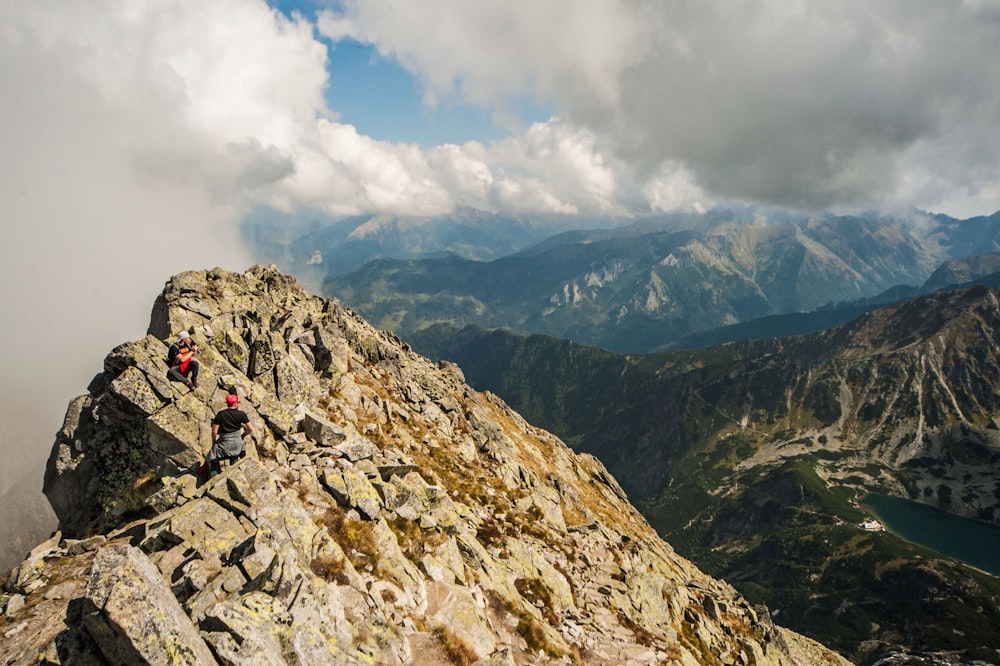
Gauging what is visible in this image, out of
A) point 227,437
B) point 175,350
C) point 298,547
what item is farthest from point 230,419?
point 175,350

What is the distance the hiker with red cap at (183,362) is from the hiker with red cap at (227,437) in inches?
240

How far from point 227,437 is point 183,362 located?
26.0ft

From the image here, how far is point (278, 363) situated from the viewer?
38625mm

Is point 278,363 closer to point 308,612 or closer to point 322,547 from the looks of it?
point 322,547

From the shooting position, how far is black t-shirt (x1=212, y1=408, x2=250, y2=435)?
23422 millimetres

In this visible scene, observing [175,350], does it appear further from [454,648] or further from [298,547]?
[454,648]

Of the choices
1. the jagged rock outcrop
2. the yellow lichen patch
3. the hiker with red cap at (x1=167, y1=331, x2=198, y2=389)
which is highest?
the hiker with red cap at (x1=167, y1=331, x2=198, y2=389)

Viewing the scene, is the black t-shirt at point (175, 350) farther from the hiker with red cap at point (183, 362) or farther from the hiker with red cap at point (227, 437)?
the hiker with red cap at point (227, 437)

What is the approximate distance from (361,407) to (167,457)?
20740 mm

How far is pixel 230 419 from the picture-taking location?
23422mm

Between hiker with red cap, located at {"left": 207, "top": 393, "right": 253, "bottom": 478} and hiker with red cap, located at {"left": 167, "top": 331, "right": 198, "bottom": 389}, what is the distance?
20.0ft

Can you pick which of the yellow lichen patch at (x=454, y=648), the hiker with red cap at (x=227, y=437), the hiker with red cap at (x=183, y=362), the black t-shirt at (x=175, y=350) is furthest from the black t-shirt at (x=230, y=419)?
the yellow lichen patch at (x=454, y=648)

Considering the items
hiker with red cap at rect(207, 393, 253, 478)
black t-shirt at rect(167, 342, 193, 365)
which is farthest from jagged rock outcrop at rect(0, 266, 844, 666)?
hiker with red cap at rect(207, 393, 253, 478)

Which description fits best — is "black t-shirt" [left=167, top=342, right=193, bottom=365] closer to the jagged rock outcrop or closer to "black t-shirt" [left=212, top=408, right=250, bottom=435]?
the jagged rock outcrop
